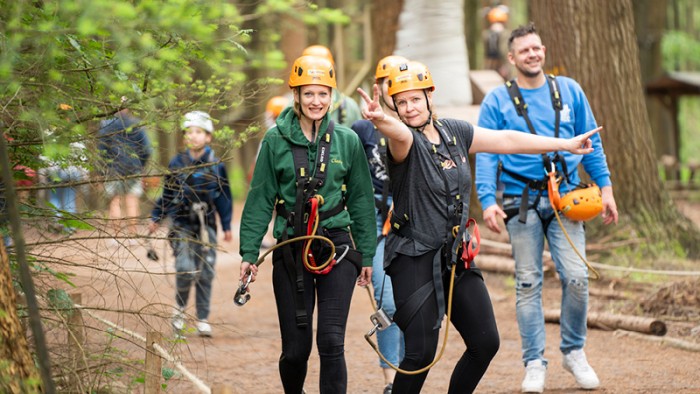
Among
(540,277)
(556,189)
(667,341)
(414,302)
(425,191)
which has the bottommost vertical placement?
(667,341)

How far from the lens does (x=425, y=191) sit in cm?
546

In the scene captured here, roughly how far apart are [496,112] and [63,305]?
3140mm

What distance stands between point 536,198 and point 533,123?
1.66 feet

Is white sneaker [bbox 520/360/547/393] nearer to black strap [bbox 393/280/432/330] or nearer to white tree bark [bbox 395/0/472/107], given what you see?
black strap [bbox 393/280/432/330]

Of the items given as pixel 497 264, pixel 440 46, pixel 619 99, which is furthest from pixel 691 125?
pixel 497 264

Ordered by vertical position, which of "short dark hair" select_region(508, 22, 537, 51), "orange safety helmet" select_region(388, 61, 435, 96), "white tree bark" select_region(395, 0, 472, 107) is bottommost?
"orange safety helmet" select_region(388, 61, 435, 96)

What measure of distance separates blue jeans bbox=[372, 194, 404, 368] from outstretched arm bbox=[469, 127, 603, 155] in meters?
1.30

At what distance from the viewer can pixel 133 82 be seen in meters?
5.15

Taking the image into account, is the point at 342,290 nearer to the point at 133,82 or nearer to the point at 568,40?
the point at 133,82

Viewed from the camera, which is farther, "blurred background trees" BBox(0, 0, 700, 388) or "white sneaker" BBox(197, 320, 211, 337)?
"white sneaker" BBox(197, 320, 211, 337)

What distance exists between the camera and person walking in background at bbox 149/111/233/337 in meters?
5.88

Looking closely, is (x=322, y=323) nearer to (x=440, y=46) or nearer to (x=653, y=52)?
(x=440, y=46)

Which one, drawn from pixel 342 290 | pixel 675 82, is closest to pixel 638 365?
pixel 342 290

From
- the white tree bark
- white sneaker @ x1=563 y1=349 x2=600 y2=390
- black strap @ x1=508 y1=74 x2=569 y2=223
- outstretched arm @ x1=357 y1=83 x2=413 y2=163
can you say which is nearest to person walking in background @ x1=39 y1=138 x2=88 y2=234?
outstretched arm @ x1=357 y1=83 x2=413 y2=163
